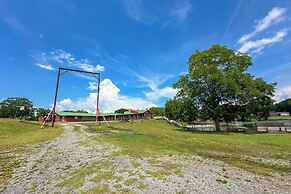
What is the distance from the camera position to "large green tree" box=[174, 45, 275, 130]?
28.6 metres

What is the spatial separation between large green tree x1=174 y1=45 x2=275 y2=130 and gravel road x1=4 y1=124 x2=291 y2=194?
21.8 m

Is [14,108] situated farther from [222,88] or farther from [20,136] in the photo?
[222,88]

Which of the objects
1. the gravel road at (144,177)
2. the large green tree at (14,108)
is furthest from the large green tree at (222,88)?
the large green tree at (14,108)

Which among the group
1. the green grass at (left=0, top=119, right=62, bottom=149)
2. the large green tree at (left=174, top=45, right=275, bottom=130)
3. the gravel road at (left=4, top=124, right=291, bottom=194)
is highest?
the large green tree at (left=174, top=45, right=275, bottom=130)

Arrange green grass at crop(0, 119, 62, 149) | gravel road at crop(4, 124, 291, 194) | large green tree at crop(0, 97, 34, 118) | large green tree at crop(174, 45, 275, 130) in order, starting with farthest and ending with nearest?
large green tree at crop(0, 97, 34, 118) → large green tree at crop(174, 45, 275, 130) → green grass at crop(0, 119, 62, 149) → gravel road at crop(4, 124, 291, 194)

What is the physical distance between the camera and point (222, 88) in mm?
28391

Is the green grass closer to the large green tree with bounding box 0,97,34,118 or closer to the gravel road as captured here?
the gravel road

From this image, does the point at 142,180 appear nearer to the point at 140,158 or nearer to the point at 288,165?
the point at 140,158

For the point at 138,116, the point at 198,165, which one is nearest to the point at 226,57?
the point at 198,165

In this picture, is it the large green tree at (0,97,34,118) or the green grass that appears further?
the large green tree at (0,97,34,118)

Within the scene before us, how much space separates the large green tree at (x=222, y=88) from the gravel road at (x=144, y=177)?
21.8 metres

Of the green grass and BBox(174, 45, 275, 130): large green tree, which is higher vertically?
BBox(174, 45, 275, 130): large green tree

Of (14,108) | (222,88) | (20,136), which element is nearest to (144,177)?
(20,136)

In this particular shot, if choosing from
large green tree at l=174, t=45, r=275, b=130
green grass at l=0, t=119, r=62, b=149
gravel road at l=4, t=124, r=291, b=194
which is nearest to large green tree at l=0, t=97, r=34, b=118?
green grass at l=0, t=119, r=62, b=149
